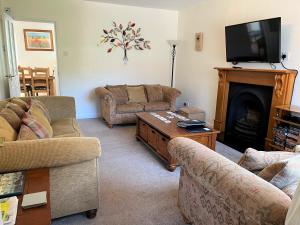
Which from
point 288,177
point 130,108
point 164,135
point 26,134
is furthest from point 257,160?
point 130,108

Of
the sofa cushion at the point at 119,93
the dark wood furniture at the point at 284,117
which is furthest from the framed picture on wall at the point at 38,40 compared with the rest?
the dark wood furniture at the point at 284,117

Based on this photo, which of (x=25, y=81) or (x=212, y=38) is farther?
(x=25, y=81)

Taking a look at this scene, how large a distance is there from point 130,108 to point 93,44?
1710mm

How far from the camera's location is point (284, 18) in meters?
3.12

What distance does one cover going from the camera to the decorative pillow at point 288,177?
44.8 inches

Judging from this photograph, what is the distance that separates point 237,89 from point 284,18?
3.97 feet

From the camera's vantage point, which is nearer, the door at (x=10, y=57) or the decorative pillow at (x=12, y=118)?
the decorative pillow at (x=12, y=118)

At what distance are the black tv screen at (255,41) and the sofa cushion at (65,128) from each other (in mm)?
2731

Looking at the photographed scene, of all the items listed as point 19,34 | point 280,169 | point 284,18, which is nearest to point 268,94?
point 284,18

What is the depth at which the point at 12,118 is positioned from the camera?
210 centimetres

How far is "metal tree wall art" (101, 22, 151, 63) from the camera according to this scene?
506cm

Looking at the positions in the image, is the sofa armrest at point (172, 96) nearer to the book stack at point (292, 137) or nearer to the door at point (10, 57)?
the book stack at point (292, 137)

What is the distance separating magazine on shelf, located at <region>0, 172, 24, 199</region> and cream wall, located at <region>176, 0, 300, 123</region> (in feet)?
10.6

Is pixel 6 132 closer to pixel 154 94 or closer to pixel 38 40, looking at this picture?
pixel 154 94
